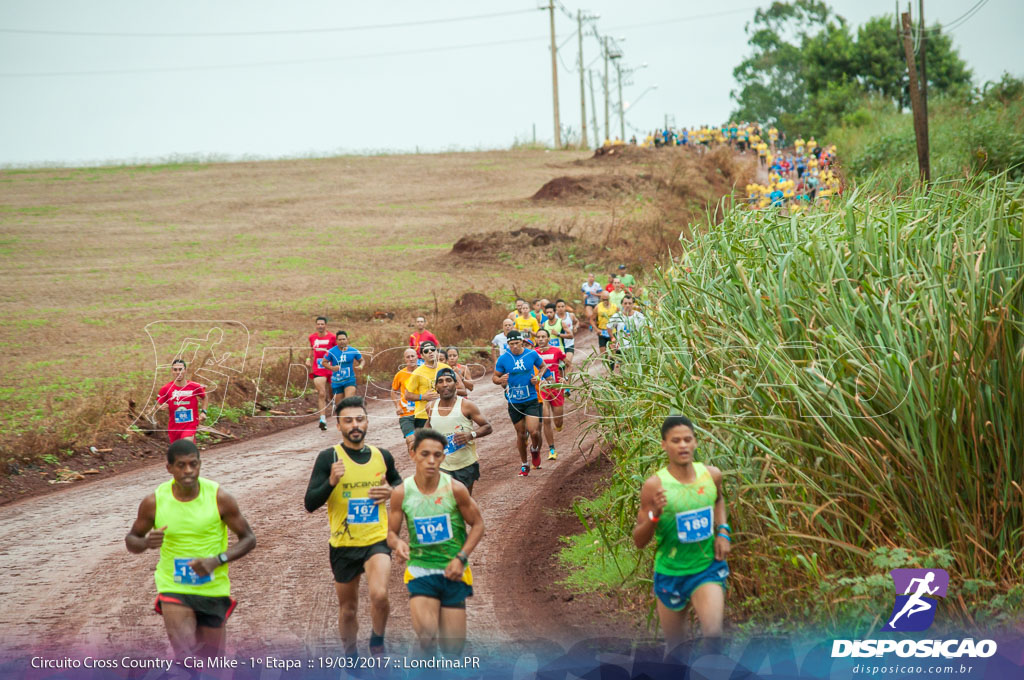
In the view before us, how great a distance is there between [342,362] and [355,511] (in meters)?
10.2

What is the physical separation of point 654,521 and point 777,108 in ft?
351

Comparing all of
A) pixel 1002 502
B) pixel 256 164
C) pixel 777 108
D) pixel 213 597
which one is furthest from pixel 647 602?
pixel 777 108

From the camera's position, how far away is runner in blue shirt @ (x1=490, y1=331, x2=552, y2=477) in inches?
542

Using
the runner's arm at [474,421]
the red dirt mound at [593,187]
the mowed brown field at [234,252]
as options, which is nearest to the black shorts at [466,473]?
the runner's arm at [474,421]

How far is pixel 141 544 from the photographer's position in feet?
20.7

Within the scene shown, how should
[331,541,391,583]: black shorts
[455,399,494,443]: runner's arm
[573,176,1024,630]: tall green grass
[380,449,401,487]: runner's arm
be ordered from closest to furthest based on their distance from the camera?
[573,176,1024,630]: tall green grass, [331,541,391,583]: black shorts, [380,449,401,487]: runner's arm, [455,399,494,443]: runner's arm

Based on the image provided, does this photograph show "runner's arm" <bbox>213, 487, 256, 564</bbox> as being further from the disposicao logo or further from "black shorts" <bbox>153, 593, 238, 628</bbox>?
the disposicao logo

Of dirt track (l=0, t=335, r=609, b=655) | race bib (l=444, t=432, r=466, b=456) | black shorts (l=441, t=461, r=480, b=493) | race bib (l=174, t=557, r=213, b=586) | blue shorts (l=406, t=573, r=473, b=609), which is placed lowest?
dirt track (l=0, t=335, r=609, b=655)

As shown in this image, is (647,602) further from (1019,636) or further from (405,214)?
(405,214)

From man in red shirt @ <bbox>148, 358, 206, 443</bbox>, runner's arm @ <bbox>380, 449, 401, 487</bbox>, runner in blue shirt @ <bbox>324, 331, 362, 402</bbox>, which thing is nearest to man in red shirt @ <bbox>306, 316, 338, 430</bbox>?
→ runner in blue shirt @ <bbox>324, 331, 362, 402</bbox>

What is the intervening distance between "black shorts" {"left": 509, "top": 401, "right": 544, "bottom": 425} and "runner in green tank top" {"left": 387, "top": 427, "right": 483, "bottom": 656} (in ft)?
22.8

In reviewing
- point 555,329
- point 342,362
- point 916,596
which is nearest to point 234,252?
point 342,362

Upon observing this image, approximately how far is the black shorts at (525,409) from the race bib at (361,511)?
6549mm

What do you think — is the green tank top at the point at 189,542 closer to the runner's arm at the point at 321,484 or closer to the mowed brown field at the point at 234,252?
the runner's arm at the point at 321,484
